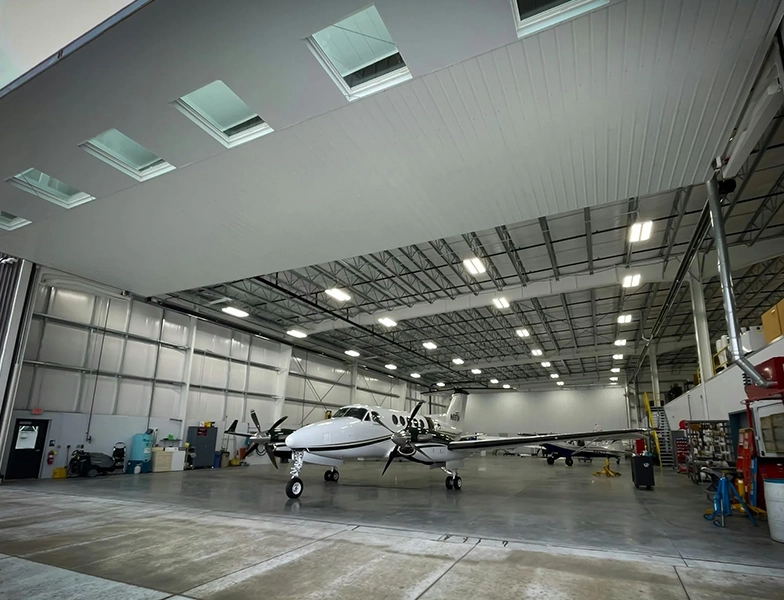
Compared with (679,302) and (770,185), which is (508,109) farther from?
(679,302)

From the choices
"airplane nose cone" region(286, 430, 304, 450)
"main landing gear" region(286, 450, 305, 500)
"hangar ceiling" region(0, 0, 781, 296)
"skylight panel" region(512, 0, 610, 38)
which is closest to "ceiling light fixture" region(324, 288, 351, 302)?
"hangar ceiling" region(0, 0, 781, 296)

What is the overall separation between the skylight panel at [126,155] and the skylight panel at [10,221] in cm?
457

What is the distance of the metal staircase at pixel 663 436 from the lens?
27.5 metres

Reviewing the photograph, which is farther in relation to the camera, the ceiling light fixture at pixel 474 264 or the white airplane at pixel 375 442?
the ceiling light fixture at pixel 474 264

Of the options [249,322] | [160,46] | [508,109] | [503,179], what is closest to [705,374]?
[503,179]

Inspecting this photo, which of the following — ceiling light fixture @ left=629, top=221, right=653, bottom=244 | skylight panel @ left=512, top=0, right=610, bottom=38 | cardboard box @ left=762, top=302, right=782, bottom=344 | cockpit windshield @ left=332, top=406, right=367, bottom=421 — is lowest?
cockpit windshield @ left=332, top=406, right=367, bottom=421

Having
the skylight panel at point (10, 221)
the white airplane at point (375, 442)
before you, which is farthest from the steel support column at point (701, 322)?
the skylight panel at point (10, 221)

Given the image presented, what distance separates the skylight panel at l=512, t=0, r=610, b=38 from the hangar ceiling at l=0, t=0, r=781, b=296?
0.11 metres

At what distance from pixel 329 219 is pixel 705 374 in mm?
16278

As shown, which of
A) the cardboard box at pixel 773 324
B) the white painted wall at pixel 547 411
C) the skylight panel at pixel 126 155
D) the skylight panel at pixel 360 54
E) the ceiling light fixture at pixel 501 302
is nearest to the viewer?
the skylight panel at pixel 360 54

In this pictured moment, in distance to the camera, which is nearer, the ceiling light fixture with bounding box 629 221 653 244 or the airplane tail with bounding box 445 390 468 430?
the ceiling light fixture with bounding box 629 221 653 244

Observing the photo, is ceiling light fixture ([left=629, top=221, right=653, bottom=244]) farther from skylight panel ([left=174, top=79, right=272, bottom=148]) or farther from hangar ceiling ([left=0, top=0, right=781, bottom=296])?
skylight panel ([left=174, top=79, right=272, bottom=148])

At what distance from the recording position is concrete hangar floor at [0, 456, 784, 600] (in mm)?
4645

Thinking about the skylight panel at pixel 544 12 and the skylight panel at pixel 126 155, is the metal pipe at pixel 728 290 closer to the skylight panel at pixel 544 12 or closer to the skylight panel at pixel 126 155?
the skylight panel at pixel 544 12
